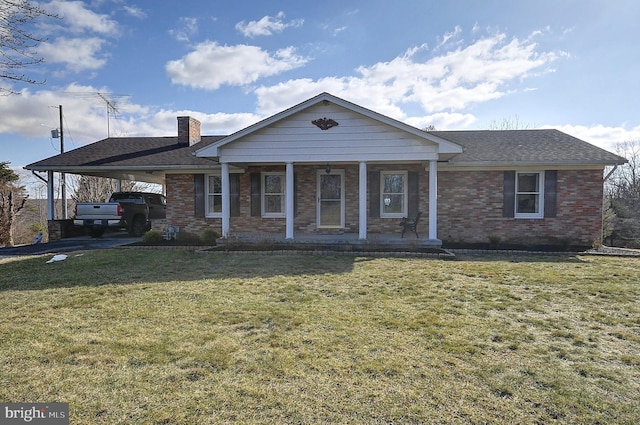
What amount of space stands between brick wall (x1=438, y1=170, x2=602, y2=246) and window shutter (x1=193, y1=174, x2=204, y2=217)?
840 centimetres

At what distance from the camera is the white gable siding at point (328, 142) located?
10.1m

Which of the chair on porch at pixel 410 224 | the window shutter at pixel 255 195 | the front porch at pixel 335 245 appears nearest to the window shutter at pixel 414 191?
the chair on porch at pixel 410 224

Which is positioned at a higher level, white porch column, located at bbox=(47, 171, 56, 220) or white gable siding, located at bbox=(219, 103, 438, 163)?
white gable siding, located at bbox=(219, 103, 438, 163)

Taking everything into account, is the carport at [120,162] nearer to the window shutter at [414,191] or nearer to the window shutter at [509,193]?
the window shutter at [414,191]

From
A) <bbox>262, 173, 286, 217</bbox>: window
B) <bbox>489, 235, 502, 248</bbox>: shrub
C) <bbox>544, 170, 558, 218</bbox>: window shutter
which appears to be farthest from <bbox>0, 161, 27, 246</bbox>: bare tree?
<bbox>544, 170, 558, 218</bbox>: window shutter

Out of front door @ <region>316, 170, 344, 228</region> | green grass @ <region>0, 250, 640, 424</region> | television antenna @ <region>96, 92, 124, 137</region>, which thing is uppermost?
television antenna @ <region>96, 92, 124, 137</region>


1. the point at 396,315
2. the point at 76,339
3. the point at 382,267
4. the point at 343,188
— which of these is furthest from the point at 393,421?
the point at 343,188

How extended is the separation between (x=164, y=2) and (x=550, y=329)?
1199 cm

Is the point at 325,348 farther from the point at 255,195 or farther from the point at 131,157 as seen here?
the point at 131,157

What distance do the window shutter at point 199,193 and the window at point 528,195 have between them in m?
10.9

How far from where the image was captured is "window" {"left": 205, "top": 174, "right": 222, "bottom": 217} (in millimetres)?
13031

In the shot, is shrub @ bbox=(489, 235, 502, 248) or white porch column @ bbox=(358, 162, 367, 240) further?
shrub @ bbox=(489, 235, 502, 248)

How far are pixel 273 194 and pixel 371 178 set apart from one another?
3567mm

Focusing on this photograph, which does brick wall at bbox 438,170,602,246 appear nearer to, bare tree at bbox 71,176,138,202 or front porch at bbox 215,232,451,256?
front porch at bbox 215,232,451,256
